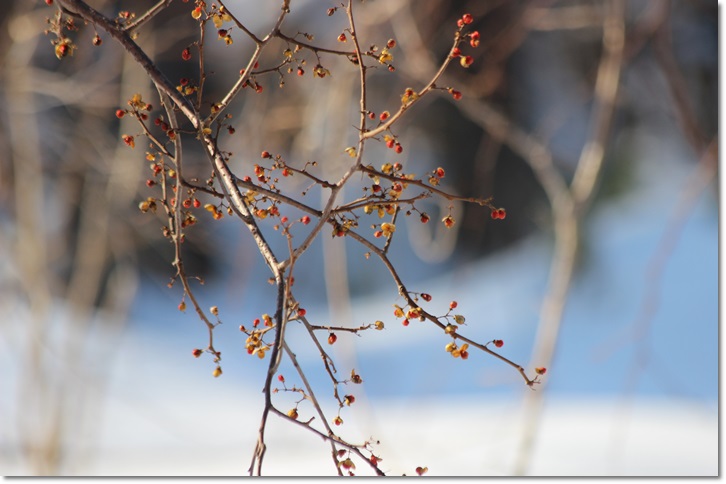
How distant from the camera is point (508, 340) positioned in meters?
2.79

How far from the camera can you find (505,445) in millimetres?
2137

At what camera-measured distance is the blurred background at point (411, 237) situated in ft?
6.51

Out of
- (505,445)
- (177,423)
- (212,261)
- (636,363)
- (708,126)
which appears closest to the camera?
(636,363)

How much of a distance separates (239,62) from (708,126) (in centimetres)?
166

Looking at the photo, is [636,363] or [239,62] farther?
[239,62]

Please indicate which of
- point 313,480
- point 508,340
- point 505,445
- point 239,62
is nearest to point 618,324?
point 508,340

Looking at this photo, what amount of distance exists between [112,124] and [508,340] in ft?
5.77

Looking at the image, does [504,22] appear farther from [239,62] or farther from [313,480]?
[313,480]

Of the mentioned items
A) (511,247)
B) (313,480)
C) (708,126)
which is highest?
(708,126)

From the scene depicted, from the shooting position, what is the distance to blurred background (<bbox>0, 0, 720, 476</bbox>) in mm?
1984

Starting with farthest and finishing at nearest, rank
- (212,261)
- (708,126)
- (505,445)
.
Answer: (212,261)
(708,126)
(505,445)

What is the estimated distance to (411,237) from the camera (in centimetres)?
261

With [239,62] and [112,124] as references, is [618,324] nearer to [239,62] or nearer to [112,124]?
[239,62]

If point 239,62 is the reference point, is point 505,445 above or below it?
below
